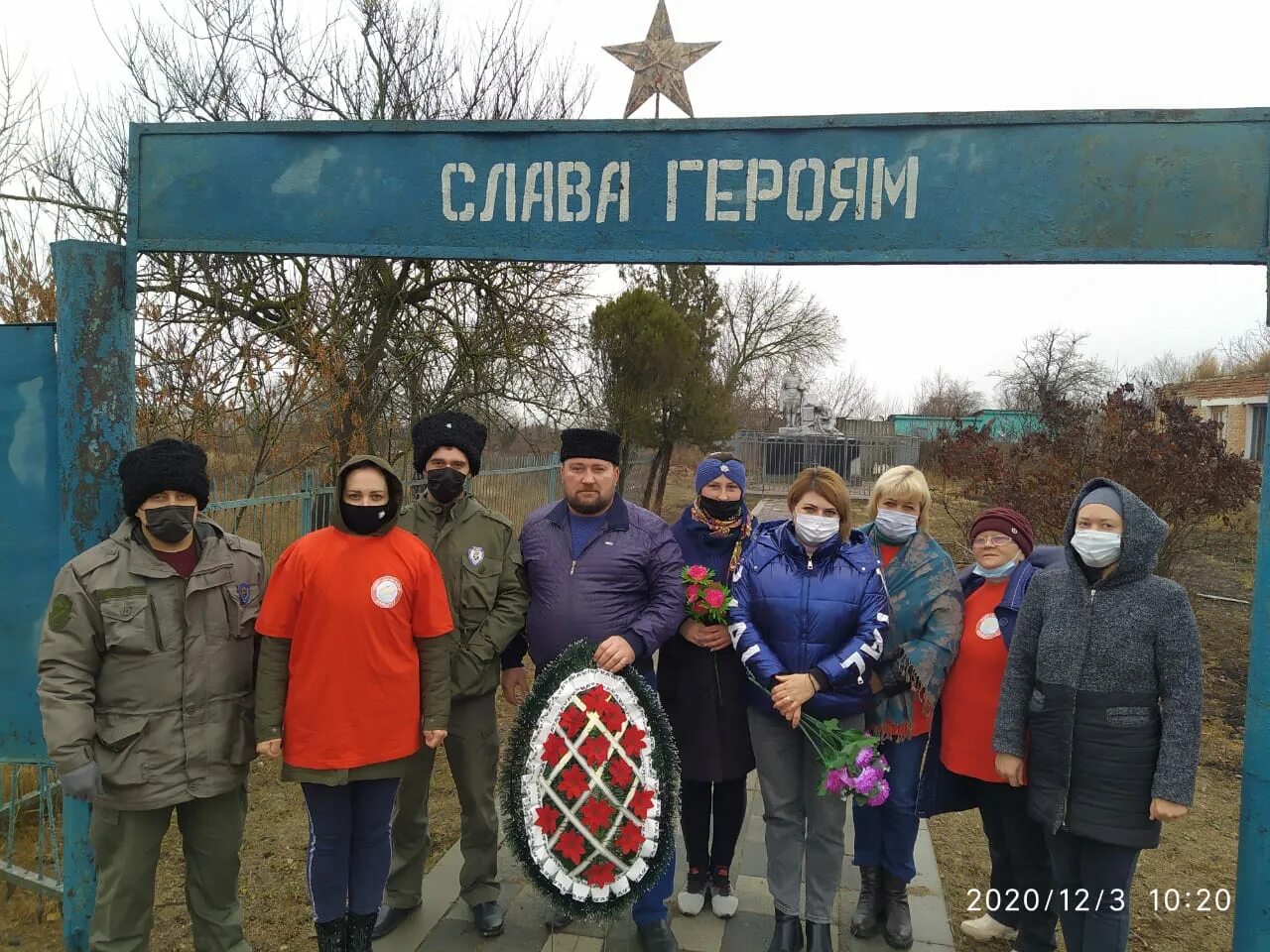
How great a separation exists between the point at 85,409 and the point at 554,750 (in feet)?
6.80

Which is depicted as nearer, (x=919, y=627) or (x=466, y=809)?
(x=919, y=627)

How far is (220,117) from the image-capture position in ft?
32.8

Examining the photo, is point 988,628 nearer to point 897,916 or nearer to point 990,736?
A: point 990,736

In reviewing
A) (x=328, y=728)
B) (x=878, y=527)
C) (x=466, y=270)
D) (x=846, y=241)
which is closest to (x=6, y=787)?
(x=328, y=728)

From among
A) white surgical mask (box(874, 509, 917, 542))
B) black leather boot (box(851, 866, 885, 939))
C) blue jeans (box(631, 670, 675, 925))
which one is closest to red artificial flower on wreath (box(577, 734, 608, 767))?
blue jeans (box(631, 670, 675, 925))

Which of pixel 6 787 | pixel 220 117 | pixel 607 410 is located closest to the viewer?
pixel 6 787

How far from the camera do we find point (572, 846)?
281 cm

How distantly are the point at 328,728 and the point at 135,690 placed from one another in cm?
59

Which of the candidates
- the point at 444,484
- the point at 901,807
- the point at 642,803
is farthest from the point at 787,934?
the point at 444,484

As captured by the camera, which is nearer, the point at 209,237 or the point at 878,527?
the point at 209,237

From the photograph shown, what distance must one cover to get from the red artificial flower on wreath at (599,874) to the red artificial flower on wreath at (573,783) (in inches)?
9.6

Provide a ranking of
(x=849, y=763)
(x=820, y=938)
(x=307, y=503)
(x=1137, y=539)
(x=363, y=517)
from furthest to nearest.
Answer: (x=307, y=503)
(x=820, y=938)
(x=849, y=763)
(x=363, y=517)
(x=1137, y=539)

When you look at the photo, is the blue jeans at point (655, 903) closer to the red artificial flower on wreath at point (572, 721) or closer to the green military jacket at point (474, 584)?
the red artificial flower on wreath at point (572, 721)

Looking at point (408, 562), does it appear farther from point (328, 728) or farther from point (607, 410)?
point (607, 410)
